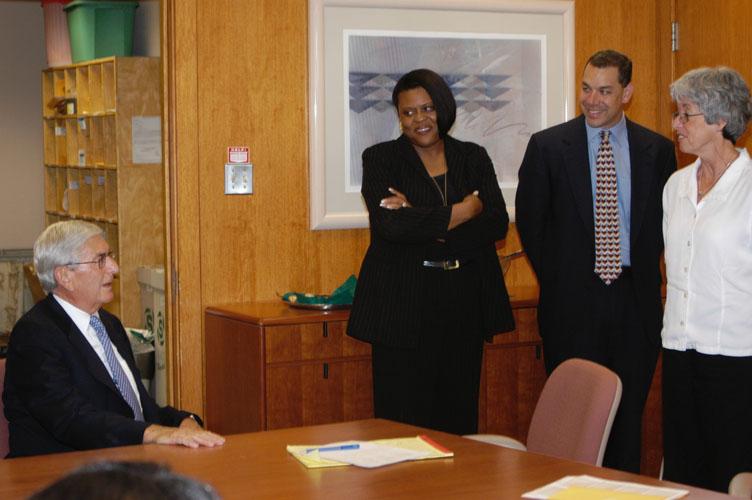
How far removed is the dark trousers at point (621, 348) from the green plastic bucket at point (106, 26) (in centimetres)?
475

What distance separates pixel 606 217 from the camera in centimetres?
432

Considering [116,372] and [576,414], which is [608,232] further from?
[116,372]

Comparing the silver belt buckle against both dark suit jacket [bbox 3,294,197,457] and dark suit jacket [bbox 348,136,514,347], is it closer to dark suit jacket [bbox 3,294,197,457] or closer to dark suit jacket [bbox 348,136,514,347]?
dark suit jacket [bbox 348,136,514,347]

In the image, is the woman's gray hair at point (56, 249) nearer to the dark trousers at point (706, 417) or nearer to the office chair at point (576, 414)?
the office chair at point (576, 414)

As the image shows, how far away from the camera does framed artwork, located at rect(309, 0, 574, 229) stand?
5164 mm

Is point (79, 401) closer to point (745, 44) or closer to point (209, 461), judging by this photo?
point (209, 461)

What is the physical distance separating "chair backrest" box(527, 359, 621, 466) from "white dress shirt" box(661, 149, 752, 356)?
70 centimetres

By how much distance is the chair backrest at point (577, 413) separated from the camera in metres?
2.91

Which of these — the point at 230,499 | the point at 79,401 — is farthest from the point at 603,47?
the point at 230,499

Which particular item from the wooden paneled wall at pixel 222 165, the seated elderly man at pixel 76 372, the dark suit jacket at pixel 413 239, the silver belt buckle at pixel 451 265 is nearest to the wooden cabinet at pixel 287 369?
the wooden paneled wall at pixel 222 165

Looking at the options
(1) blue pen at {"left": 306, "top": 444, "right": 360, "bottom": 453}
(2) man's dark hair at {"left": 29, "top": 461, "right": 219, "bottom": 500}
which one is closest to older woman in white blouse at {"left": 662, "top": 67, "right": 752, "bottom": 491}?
(1) blue pen at {"left": 306, "top": 444, "right": 360, "bottom": 453}

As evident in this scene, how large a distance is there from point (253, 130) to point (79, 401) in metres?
2.21

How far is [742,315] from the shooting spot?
3.62m

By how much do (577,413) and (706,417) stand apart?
831mm
